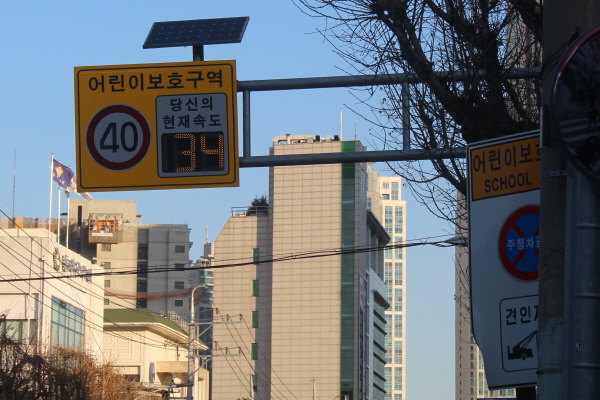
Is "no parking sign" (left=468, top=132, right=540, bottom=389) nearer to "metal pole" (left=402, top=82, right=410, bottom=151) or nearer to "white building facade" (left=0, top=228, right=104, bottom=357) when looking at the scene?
"metal pole" (left=402, top=82, right=410, bottom=151)

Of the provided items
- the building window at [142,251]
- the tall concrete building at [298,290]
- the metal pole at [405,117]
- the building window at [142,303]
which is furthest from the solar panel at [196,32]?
the building window at [142,303]

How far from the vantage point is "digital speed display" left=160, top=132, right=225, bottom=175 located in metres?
8.12

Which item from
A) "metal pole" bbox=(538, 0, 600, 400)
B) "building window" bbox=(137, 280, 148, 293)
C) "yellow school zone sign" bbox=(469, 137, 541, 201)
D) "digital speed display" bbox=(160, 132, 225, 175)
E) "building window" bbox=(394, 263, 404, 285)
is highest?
"building window" bbox=(394, 263, 404, 285)

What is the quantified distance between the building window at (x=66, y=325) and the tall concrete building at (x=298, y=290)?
1706 inches

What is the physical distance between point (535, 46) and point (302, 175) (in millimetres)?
79721

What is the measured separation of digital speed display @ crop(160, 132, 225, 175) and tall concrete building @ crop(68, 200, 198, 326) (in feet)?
322

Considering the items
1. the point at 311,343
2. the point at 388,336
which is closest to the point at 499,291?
the point at 311,343

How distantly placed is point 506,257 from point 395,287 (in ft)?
593

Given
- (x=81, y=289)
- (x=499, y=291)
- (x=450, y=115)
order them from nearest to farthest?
1. (x=499, y=291)
2. (x=450, y=115)
3. (x=81, y=289)

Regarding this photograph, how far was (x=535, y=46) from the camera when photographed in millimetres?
9062

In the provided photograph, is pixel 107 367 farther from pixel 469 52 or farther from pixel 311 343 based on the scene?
pixel 311 343

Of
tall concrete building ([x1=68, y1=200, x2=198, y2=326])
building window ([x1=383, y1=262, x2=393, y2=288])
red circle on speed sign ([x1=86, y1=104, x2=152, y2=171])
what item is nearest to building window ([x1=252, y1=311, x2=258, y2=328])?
tall concrete building ([x1=68, y1=200, x2=198, y2=326])

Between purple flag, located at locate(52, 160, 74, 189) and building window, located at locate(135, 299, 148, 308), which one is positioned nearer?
purple flag, located at locate(52, 160, 74, 189)

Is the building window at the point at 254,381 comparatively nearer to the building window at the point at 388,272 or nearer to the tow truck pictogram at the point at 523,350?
the tow truck pictogram at the point at 523,350
